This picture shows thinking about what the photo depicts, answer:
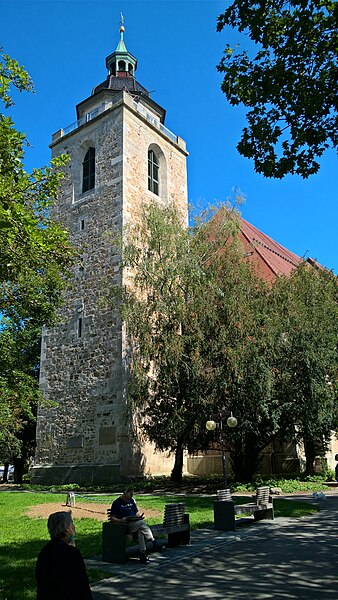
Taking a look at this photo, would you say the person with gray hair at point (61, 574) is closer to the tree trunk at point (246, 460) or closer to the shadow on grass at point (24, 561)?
the shadow on grass at point (24, 561)

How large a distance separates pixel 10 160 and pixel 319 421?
13.5m

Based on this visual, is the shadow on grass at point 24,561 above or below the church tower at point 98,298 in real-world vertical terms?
below

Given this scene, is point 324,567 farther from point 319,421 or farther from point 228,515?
point 319,421

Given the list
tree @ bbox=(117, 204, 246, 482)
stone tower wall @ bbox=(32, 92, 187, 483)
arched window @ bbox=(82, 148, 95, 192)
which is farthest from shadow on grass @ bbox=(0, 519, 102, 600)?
arched window @ bbox=(82, 148, 95, 192)

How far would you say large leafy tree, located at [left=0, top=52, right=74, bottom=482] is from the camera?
873cm

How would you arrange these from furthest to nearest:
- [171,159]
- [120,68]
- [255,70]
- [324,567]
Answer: [120,68] → [171,159] → [255,70] → [324,567]

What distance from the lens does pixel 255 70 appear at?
746cm

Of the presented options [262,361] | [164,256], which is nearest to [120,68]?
[164,256]

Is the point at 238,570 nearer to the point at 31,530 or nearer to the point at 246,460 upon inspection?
the point at 31,530

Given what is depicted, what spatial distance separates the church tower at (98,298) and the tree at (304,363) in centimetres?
667

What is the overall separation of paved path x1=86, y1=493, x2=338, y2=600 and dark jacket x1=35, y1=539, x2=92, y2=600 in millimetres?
2687

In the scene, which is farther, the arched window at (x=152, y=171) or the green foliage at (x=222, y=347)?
the arched window at (x=152, y=171)

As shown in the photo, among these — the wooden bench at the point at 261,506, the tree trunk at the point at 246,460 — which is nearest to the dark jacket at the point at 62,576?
the wooden bench at the point at 261,506

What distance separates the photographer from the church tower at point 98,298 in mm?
21562
